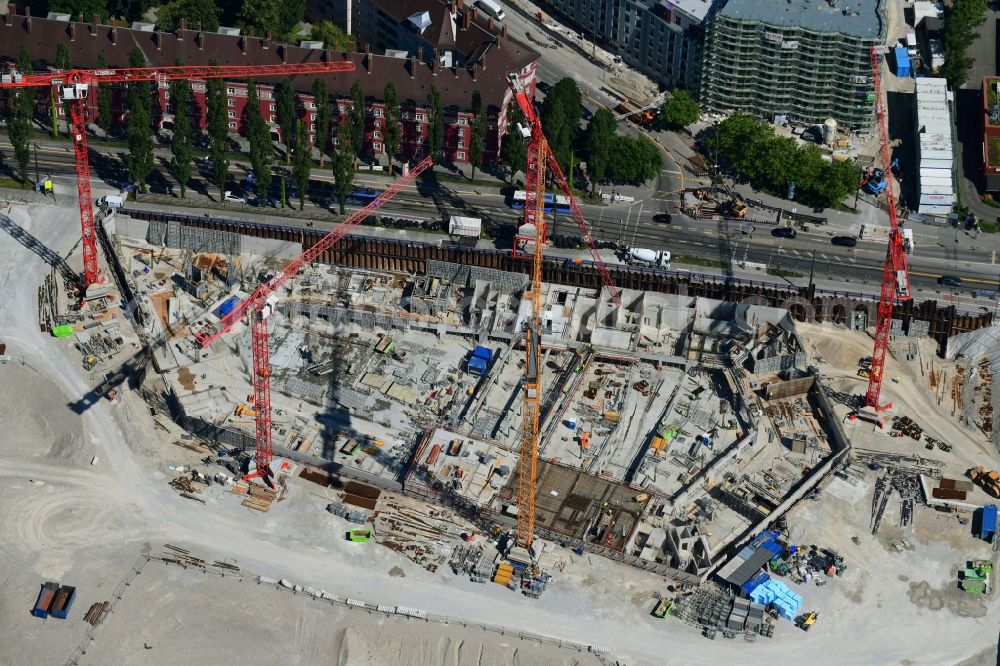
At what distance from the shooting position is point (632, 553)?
19075 centimetres

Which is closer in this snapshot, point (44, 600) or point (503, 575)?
point (44, 600)

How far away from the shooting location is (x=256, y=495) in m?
196

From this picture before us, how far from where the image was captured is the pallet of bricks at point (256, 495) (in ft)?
640

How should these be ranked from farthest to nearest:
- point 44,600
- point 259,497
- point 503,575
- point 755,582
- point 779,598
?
point 259,497
point 503,575
point 755,582
point 779,598
point 44,600

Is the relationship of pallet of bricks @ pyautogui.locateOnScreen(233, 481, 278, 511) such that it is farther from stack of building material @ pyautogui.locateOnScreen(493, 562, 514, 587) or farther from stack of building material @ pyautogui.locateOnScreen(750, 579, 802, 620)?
stack of building material @ pyautogui.locateOnScreen(750, 579, 802, 620)

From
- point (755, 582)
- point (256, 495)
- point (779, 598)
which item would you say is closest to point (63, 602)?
point (256, 495)

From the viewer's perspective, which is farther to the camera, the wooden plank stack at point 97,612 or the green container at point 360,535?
the green container at point 360,535

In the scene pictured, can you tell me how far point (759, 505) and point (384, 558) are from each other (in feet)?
148

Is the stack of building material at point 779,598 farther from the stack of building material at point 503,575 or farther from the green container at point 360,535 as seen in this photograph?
the green container at point 360,535

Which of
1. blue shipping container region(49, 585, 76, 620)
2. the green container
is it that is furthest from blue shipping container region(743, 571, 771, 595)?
blue shipping container region(49, 585, 76, 620)

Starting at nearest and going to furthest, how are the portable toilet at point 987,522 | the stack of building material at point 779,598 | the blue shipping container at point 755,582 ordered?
the stack of building material at point 779,598
the blue shipping container at point 755,582
the portable toilet at point 987,522

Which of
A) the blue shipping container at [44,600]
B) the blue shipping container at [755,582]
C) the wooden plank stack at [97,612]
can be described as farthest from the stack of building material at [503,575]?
the blue shipping container at [44,600]

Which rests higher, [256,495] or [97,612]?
[256,495]

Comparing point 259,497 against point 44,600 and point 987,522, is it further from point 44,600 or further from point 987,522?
point 987,522
